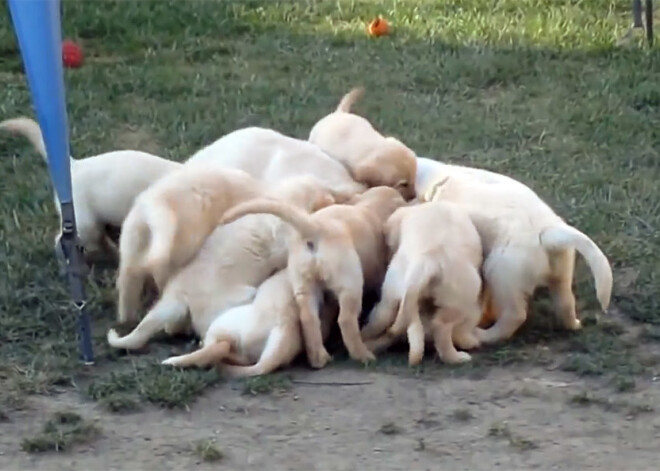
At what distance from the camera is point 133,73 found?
763 cm

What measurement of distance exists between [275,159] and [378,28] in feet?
11.9

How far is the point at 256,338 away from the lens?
411 centimetres

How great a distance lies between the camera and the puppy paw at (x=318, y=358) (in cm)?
414

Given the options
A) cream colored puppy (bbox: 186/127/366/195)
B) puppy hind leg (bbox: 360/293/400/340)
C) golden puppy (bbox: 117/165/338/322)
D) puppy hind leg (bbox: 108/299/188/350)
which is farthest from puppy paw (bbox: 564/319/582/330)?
puppy hind leg (bbox: 108/299/188/350)

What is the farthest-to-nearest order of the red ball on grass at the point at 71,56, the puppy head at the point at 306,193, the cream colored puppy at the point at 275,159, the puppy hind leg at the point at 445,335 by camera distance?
1. the red ball on grass at the point at 71,56
2. the cream colored puppy at the point at 275,159
3. the puppy head at the point at 306,193
4. the puppy hind leg at the point at 445,335

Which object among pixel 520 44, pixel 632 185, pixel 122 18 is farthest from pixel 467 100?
pixel 122 18

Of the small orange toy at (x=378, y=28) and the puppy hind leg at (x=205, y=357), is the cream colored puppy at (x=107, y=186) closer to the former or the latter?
the puppy hind leg at (x=205, y=357)

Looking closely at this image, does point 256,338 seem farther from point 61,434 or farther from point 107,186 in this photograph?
point 107,186

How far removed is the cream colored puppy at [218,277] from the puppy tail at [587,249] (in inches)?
32.0

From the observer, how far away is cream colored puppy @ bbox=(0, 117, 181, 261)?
15.9 ft

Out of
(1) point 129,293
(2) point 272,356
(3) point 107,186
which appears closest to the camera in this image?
(2) point 272,356

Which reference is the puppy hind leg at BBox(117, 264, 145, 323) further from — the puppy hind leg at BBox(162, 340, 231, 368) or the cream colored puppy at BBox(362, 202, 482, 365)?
the cream colored puppy at BBox(362, 202, 482, 365)

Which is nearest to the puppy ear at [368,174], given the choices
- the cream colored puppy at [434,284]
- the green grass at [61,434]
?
the cream colored puppy at [434,284]

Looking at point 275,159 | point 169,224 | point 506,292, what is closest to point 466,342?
point 506,292
